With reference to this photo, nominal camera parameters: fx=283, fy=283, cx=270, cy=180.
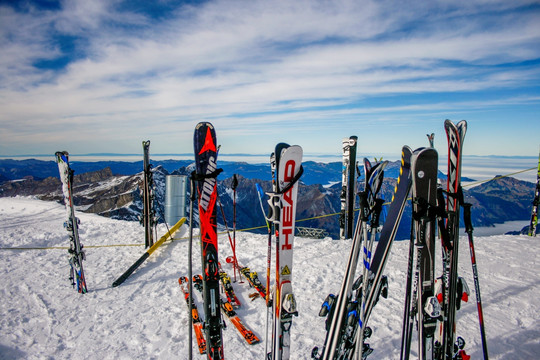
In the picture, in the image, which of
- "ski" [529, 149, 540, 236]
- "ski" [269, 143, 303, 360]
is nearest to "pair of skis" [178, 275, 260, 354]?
"ski" [269, 143, 303, 360]

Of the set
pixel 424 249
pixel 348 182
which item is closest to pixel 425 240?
pixel 424 249

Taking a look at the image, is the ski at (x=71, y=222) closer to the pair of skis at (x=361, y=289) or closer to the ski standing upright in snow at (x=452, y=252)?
the pair of skis at (x=361, y=289)

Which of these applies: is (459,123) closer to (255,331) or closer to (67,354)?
(255,331)

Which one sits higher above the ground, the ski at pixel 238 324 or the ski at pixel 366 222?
the ski at pixel 366 222

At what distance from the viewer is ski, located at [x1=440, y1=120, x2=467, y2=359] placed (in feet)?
11.7

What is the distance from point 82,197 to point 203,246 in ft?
336

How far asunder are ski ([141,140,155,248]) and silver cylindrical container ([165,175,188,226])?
2337mm

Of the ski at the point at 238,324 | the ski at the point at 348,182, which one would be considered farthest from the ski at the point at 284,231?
the ski at the point at 348,182

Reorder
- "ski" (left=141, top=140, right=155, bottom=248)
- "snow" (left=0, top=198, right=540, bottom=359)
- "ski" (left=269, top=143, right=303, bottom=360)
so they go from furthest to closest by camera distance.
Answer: "ski" (left=141, top=140, right=155, bottom=248), "snow" (left=0, top=198, right=540, bottom=359), "ski" (left=269, top=143, right=303, bottom=360)

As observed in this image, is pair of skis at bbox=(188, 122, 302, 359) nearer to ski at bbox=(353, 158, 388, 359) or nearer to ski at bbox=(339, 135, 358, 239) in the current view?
ski at bbox=(353, 158, 388, 359)

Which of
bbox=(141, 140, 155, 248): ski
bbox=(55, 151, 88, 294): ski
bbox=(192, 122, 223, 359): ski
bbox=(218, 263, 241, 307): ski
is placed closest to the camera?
bbox=(192, 122, 223, 359): ski

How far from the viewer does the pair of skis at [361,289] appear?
373 cm

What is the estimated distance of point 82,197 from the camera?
88.6 metres

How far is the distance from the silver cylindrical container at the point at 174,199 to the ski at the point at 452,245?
35.4ft
